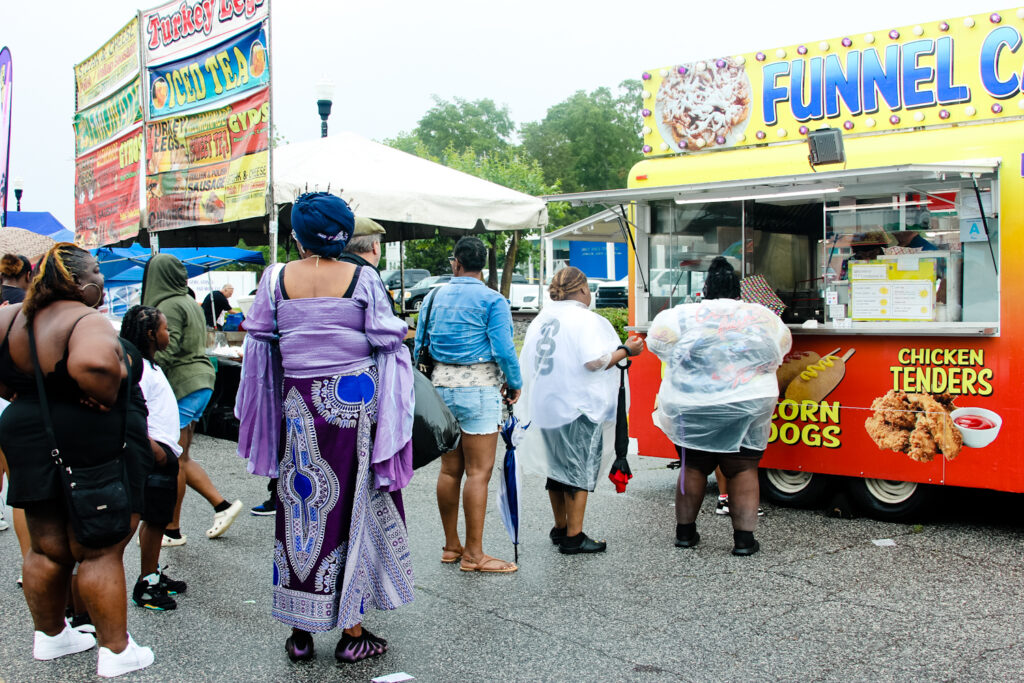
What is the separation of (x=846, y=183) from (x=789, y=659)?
3.19 meters

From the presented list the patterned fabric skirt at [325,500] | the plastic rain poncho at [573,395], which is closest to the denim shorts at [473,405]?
the plastic rain poncho at [573,395]

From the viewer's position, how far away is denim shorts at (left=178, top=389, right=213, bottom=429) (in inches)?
224

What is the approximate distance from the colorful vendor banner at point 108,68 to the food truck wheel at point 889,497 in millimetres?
7979

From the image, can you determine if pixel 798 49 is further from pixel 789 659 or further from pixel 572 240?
pixel 789 659

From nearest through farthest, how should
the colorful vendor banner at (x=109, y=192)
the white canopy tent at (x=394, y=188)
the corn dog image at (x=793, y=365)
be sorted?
the corn dog image at (x=793, y=365)
the white canopy tent at (x=394, y=188)
the colorful vendor banner at (x=109, y=192)

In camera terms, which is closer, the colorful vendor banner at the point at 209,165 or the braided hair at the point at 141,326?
the braided hair at the point at 141,326

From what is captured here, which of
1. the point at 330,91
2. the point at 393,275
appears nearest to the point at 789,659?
the point at 330,91

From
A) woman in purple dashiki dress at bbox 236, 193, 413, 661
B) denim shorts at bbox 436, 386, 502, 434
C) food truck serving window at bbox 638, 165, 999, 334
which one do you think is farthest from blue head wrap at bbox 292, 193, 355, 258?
food truck serving window at bbox 638, 165, 999, 334

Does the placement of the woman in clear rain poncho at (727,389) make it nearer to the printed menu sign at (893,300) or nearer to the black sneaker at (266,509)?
the printed menu sign at (893,300)

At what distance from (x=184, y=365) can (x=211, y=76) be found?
3758 mm

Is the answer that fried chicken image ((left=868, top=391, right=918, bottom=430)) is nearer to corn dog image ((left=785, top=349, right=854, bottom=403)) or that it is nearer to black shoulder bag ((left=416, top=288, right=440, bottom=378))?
corn dog image ((left=785, top=349, right=854, bottom=403))

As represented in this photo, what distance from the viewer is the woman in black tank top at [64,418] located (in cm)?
358

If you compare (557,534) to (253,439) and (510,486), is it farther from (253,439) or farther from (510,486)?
(253,439)

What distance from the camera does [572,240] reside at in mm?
9438
